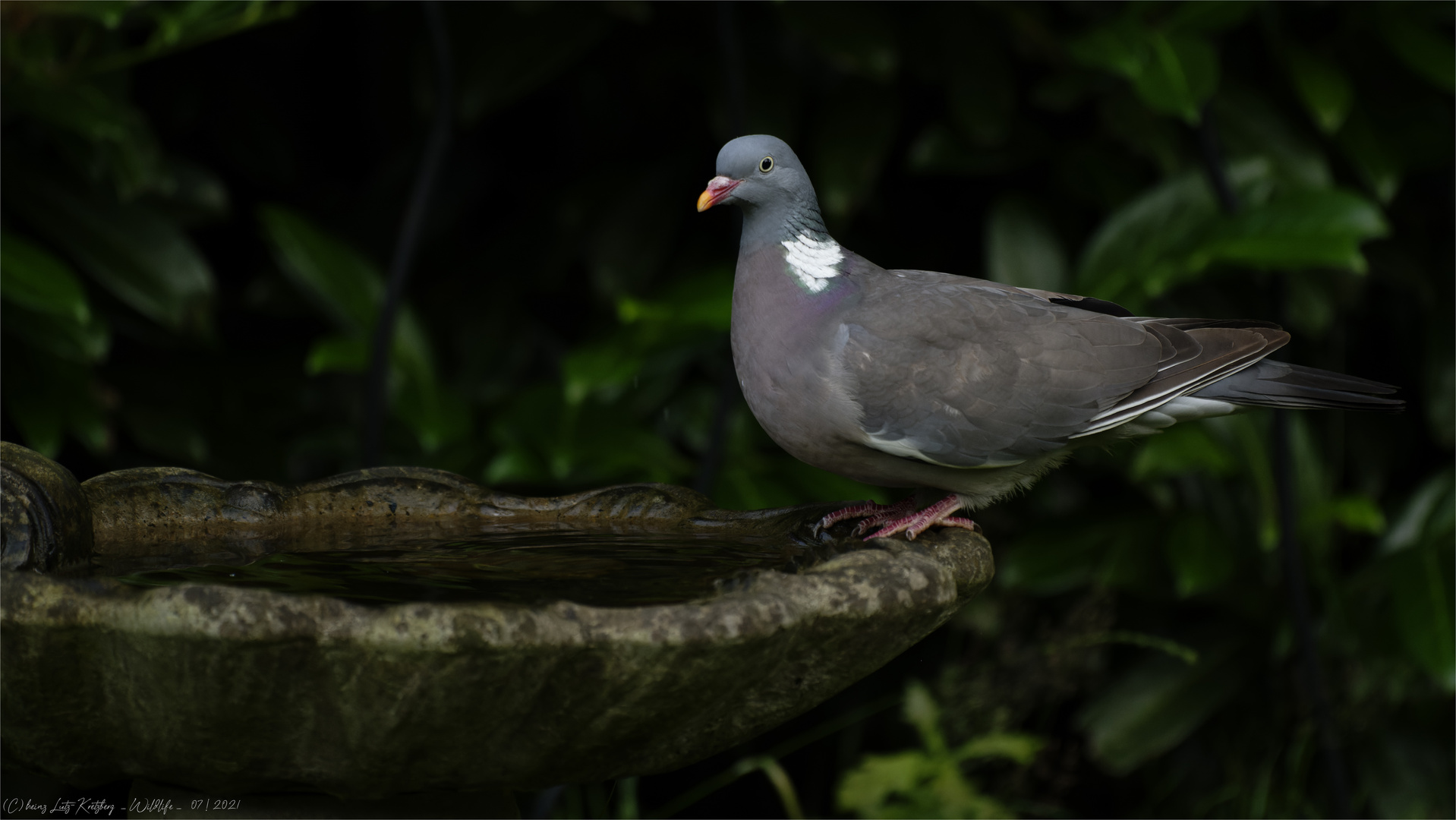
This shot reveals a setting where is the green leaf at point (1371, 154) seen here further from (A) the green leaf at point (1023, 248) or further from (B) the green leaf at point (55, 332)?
(B) the green leaf at point (55, 332)

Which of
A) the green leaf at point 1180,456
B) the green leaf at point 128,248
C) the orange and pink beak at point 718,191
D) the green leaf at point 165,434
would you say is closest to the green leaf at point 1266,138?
the green leaf at point 1180,456

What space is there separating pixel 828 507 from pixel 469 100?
1.76 m

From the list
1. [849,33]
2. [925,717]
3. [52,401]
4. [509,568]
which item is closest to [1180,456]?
[925,717]

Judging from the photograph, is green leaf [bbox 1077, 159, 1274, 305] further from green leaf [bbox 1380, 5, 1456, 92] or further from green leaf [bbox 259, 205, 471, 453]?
green leaf [bbox 259, 205, 471, 453]

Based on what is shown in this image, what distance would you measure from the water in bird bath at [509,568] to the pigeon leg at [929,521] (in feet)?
0.61

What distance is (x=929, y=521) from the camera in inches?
86.4

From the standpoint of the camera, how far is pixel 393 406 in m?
3.19

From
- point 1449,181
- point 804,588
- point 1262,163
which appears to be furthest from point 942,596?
point 1449,181

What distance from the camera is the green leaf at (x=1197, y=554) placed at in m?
3.16

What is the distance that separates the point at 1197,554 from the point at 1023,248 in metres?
0.96

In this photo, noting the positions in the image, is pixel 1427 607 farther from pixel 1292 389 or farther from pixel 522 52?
pixel 522 52

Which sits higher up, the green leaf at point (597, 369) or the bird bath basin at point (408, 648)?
the green leaf at point (597, 369)

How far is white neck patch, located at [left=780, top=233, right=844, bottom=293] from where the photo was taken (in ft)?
7.54

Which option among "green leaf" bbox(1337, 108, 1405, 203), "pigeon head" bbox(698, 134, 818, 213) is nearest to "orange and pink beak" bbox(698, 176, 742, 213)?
"pigeon head" bbox(698, 134, 818, 213)
